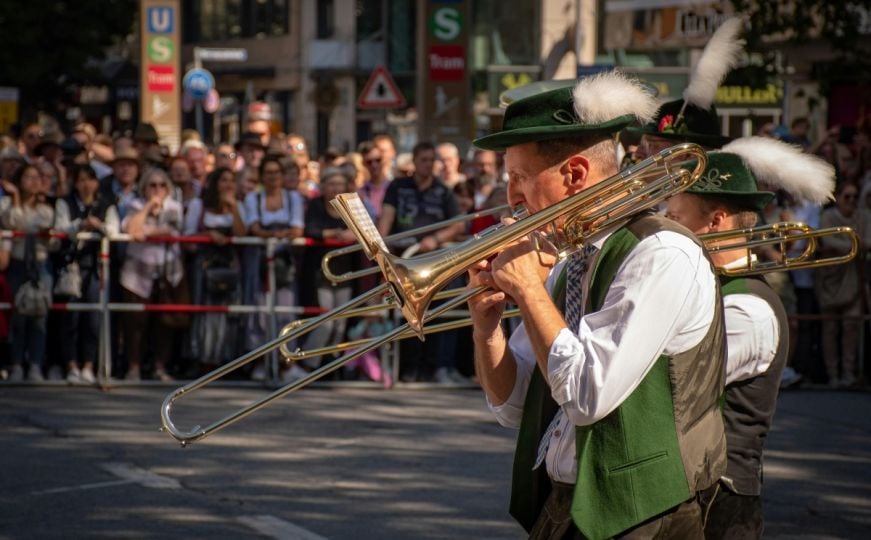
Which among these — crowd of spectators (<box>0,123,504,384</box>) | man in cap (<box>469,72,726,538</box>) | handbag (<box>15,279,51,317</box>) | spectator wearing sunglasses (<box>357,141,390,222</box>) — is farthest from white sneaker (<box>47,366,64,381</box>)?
man in cap (<box>469,72,726,538</box>)

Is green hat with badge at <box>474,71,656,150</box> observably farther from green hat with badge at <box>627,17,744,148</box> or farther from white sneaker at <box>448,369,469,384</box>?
white sneaker at <box>448,369,469,384</box>

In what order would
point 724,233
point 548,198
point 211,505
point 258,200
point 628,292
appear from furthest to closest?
1. point 258,200
2. point 211,505
3. point 724,233
4. point 548,198
5. point 628,292

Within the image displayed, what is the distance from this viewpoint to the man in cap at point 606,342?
331 centimetres

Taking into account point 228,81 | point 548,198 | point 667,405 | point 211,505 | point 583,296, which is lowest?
point 211,505

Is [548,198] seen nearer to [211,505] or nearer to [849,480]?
[211,505]

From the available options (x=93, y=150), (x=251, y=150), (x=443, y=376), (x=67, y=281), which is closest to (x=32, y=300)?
(x=67, y=281)

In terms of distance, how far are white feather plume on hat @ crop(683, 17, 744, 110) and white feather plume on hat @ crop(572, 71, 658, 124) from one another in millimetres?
1332

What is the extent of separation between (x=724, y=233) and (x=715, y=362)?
1.07 meters

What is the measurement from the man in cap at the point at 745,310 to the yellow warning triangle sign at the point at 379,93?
14314 mm

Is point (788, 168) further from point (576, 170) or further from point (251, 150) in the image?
point (251, 150)

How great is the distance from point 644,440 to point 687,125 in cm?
201

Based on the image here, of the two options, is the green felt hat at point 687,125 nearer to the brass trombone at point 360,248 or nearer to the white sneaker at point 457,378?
the brass trombone at point 360,248

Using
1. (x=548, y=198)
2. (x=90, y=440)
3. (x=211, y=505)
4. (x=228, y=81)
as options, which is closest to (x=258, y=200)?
(x=90, y=440)

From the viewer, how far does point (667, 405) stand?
3.41m
